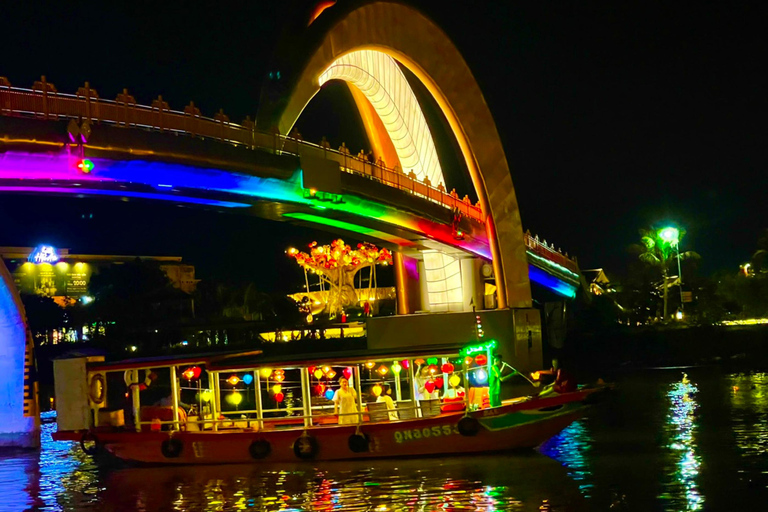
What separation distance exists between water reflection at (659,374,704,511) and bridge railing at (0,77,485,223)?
1385 centimetres

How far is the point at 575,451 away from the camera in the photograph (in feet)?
74.6

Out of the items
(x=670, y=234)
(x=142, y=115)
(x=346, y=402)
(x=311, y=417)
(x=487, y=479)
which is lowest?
(x=487, y=479)

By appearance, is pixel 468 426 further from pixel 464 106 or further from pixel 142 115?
pixel 464 106

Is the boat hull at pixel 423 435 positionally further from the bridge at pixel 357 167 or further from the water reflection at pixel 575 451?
the bridge at pixel 357 167

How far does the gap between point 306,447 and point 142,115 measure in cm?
997

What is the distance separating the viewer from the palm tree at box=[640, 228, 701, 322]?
76625 millimetres

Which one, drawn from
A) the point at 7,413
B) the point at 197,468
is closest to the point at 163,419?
the point at 197,468

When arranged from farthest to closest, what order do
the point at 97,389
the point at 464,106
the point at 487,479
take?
the point at 464,106, the point at 97,389, the point at 487,479

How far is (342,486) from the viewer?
1961cm

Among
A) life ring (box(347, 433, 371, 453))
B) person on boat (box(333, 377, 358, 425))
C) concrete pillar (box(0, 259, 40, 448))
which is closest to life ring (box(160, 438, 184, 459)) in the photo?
person on boat (box(333, 377, 358, 425))

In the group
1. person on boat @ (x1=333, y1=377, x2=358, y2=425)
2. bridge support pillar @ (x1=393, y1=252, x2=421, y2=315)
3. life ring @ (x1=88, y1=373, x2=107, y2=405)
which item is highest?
bridge support pillar @ (x1=393, y1=252, x2=421, y2=315)

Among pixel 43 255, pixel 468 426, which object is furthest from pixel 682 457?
pixel 43 255

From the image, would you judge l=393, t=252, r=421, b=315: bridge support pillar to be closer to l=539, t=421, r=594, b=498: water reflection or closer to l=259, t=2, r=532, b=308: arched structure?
l=259, t=2, r=532, b=308: arched structure

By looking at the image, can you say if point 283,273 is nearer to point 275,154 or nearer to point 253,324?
point 253,324
